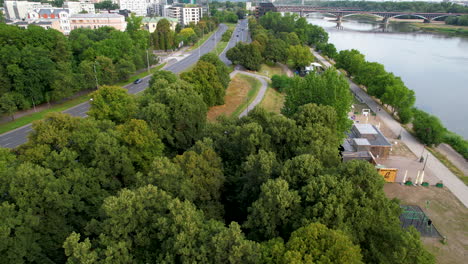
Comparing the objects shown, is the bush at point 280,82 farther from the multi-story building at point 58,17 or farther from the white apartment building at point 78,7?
the white apartment building at point 78,7

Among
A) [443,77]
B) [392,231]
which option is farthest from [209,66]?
[443,77]

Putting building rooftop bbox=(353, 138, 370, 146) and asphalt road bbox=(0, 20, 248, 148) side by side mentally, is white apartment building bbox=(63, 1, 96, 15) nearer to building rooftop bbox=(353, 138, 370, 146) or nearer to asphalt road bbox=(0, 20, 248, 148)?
asphalt road bbox=(0, 20, 248, 148)

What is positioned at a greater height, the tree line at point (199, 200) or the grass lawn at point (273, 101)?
the tree line at point (199, 200)

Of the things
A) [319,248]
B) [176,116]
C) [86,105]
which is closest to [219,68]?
[86,105]

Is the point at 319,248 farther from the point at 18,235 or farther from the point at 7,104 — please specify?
the point at 7,104

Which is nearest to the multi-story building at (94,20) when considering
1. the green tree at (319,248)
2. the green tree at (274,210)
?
the green tree at (274,210)

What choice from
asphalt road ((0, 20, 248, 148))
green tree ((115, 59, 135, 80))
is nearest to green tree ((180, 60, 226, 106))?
asphalt road ((0, 20, 248, 148))
